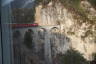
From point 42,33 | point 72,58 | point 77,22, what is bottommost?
point 72,58

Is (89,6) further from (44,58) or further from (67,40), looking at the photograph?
(44,58)

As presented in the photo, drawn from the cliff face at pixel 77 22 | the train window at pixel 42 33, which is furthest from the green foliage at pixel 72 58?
the train window at pixel 42 33

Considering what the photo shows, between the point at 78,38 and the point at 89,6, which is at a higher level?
the point at 89,6

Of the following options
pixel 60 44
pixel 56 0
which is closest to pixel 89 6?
pixel 56 0

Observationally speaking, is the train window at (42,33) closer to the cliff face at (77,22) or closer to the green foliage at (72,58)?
the cliff face at (77,22)

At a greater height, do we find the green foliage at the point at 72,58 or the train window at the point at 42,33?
the train window at the point at 42,33
